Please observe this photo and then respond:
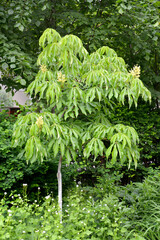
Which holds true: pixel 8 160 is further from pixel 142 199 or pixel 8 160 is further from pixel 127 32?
pixel 127 32

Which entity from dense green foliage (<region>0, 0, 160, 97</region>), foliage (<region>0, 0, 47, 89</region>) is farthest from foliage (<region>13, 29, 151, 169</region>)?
dense green foliage (<region>0, 0, 160, 97</region>)

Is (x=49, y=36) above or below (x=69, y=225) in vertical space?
above

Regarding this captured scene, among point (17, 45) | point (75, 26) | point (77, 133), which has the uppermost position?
point (75, 26)

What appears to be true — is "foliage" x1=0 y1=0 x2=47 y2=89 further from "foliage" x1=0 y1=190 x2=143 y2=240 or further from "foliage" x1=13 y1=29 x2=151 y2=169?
"foliage" x1=0 y1=190 x2=143 y2=240

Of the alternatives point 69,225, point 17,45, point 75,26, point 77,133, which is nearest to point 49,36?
point 77,133

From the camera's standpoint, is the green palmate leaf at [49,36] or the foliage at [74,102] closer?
the foliage at [74,102]

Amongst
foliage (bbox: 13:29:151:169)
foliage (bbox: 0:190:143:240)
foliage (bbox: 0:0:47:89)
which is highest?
foliage (bbox: 0:0:47:89)

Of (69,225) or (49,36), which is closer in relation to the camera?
(69,225)

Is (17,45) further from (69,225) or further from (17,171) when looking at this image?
(69,225)

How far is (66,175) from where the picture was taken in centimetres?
435

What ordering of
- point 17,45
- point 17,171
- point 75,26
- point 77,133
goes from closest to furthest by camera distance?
point 77,133 < point 17,171 < point 17,45 < point 75,26

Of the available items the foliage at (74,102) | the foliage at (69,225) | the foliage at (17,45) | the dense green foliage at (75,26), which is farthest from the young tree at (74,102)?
the dense green foliage at (75,26)

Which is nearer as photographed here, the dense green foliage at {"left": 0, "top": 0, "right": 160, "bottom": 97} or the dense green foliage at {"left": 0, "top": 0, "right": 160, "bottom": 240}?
the dense green foliage at {"left": 0, "top": 0, "right": 160, "bottom": 240}

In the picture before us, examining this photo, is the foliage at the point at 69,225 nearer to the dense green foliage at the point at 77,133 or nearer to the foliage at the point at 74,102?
the dense green foliage at the point at 77,133
